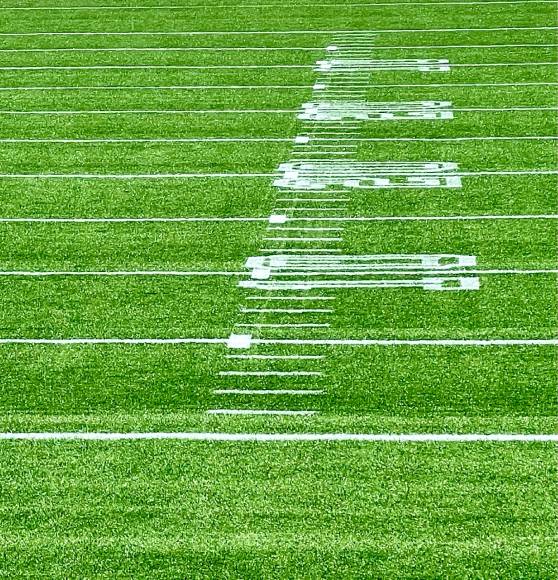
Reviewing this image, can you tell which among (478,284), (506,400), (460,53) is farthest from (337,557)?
(460,53)

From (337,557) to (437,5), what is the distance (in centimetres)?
1165

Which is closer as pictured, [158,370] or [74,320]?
[158,370]

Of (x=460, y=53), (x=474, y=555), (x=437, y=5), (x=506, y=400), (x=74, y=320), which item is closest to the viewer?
(x=474, y=555)

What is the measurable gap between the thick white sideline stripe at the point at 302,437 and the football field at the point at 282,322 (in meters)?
0.01

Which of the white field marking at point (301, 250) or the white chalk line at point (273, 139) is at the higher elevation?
the white field marking at point (301, 250)

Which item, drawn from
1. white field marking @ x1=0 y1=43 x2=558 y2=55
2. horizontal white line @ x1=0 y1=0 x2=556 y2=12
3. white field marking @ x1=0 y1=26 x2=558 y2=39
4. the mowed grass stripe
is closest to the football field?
white field marking @ x1=0 y1=43 x2=558 y2=55

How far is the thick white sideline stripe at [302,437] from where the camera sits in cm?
545

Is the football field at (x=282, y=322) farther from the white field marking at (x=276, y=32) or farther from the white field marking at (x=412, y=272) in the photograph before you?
the white field marking at (x=276, y=32)

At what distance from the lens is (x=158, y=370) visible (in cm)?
619

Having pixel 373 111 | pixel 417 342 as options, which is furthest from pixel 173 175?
pixel 417 342

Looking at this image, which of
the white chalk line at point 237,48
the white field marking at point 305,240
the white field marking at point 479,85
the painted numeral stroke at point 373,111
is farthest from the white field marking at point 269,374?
the white chalk line at point 237,48

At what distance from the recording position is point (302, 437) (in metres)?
5.53

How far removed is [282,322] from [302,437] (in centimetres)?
123

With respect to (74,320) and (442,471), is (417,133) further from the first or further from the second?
(442,471)
